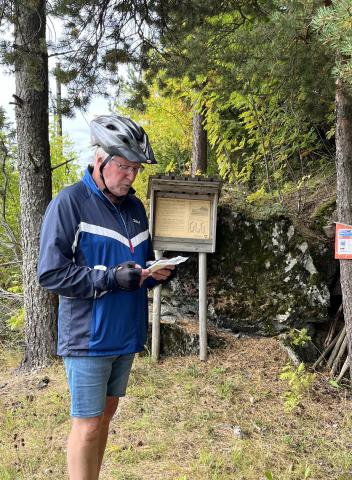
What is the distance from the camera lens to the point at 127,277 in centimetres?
198

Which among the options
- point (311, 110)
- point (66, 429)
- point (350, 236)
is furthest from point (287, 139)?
point (66, 429)

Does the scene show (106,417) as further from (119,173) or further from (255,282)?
(255,282)

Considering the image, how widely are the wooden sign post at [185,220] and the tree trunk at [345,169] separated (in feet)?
4.58

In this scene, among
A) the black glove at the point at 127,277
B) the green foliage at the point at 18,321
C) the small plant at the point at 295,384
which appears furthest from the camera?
the green foliage at the point at 18,321

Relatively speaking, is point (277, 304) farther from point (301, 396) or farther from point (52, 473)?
point (52, 473)

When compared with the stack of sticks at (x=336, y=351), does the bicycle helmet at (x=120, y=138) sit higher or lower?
higher

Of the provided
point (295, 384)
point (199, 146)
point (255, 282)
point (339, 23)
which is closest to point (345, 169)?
point (339, 23)

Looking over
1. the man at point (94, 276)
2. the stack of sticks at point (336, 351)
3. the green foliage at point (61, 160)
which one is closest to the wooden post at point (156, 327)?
the stack of sticks at point (336, 351)

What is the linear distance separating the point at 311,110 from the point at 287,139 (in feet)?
7.27

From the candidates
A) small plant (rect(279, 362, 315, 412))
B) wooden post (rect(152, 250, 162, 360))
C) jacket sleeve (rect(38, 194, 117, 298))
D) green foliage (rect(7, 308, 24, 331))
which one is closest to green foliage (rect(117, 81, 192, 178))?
green foliage (rect(7, 308, 24, 331))

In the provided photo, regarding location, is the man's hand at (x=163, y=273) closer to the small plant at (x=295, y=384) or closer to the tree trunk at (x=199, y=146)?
the small plant at (x=295, y=384)

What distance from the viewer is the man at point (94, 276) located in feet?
6.59

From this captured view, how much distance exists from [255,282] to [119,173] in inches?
128

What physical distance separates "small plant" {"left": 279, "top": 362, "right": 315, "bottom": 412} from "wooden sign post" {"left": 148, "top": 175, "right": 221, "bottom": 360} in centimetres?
96
